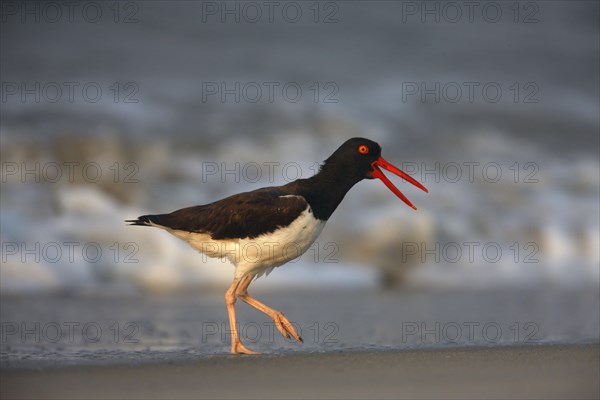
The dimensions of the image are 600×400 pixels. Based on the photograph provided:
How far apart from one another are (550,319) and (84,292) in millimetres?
4522

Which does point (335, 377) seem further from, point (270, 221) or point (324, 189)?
point (324, 189)

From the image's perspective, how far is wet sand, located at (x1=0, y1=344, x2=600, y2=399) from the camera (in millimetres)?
4168

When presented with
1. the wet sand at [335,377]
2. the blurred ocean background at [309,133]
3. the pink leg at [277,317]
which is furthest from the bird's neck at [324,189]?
the blurred ocean background at [309,133]

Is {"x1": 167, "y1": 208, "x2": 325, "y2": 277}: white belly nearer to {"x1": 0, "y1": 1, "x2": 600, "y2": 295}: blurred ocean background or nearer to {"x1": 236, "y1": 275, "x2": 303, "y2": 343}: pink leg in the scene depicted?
{"x1": 236, "y1": 275, "x2": 303, "y2": 343}: pink leg

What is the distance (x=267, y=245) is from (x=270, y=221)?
170 mm

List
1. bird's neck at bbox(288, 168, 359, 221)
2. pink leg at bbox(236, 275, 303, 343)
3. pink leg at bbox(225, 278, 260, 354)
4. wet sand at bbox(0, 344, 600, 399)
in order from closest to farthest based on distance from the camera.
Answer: wet sand at bbox(0, 344, 600, 399)
pink leg at bbox(225, 278, 260, 354)
pink leg at bbox(236, 275, 303, 343)
bird's neck at bbox(288, 168, 359, 221)

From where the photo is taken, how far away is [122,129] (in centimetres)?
1209

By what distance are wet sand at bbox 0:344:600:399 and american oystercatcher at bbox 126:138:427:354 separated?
889 millimetres

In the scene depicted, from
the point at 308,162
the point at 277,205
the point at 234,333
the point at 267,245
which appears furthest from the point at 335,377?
the point at 308,162

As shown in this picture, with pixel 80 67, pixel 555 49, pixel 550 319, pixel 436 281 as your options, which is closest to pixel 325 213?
pixel 550 319

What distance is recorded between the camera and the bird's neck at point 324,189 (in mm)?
6016

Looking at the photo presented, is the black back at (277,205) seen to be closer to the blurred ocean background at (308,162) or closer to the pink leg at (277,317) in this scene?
the pink leg at (277,317)

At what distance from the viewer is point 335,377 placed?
444 cm

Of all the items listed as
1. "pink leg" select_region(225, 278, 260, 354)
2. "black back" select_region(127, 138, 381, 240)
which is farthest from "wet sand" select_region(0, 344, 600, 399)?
"black back" select_region(127, 138, 381, 240)
